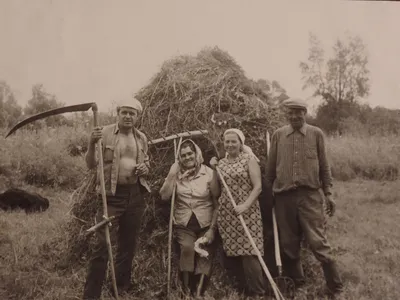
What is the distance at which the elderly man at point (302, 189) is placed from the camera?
4246 mm

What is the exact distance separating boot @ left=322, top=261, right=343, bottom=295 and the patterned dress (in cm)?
66

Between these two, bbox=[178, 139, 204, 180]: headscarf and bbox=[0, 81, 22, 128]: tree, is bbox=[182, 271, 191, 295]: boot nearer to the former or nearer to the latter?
bbox=[178, 139, 204, 180]: headscarf

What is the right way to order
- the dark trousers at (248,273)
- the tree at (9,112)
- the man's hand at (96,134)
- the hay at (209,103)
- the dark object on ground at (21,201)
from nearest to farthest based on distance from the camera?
the man's hand at (96,134) → the dark trousers at (248,273) → the hay at (209,103) → the dark object on ground at (21,201) → the tree at (9,112)

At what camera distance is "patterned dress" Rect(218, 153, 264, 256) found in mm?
4316

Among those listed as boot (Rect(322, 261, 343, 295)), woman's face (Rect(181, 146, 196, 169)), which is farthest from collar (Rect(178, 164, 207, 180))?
boot (Rect(322, 261, 343, 295))

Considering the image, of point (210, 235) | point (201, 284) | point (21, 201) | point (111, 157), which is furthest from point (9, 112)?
point (201, 284)

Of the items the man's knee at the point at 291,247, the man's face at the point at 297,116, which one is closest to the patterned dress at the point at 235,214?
the man's knee at the point at 291,247

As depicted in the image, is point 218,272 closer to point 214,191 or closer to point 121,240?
point 214,191

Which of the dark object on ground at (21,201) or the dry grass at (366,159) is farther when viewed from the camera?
the dry grass at (366,159)

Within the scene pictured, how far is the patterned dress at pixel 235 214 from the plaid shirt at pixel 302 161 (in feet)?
1.10

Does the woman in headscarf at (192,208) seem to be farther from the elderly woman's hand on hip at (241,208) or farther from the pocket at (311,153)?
the pocket at (311,153)

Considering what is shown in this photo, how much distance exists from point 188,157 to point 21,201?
454 centimetres

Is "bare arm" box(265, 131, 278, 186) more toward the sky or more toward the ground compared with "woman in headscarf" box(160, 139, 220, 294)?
more toward the sky

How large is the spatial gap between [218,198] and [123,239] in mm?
1087
